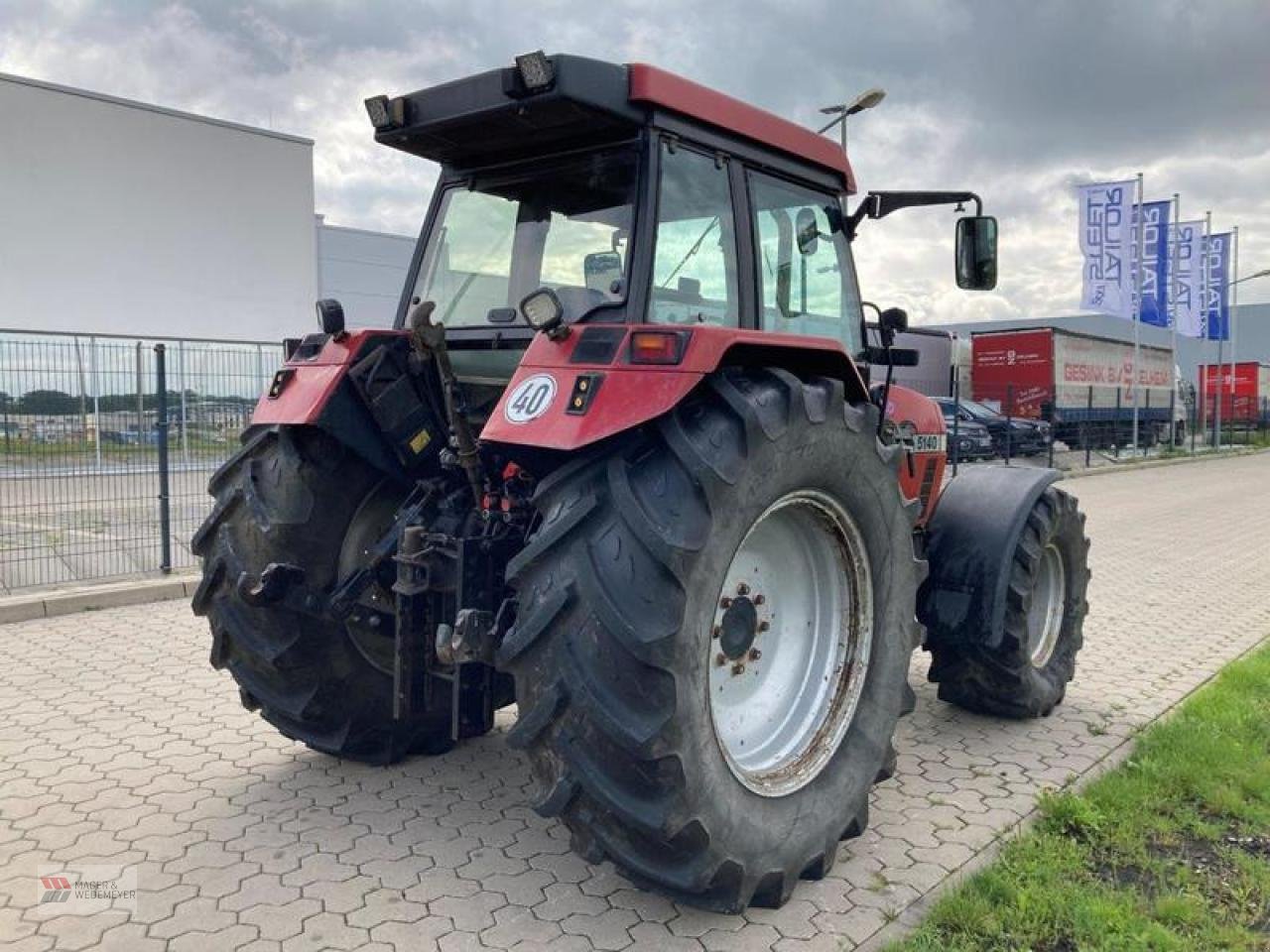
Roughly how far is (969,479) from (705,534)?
2.70 meters

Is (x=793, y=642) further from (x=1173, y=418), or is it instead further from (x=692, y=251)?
(x=1173, y=418)

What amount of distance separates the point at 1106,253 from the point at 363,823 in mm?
23652

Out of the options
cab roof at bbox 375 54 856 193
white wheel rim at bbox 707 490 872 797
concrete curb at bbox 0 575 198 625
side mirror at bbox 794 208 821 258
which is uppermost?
cab roof at bbox 375 54 856 193

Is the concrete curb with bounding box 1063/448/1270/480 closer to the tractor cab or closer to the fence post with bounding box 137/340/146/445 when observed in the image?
the fence post with bounding box 137/340/146/445

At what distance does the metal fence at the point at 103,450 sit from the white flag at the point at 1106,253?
20.2 meters

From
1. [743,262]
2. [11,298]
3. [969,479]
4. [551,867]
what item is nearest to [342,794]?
[551,867]

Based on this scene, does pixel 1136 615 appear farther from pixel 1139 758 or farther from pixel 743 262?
pixel 743 262

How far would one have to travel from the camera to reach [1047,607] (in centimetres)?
509

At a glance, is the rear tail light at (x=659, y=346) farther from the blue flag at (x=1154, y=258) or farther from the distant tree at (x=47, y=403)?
the blue flag at (x=1154, y=258)

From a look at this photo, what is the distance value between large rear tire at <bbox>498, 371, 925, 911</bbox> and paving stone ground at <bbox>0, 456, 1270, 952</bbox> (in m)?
0.34

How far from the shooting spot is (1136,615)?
24.4 ft

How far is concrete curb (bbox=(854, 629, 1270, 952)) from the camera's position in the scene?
2936 mm

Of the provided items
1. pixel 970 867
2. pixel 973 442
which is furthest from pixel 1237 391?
pixel 970 867

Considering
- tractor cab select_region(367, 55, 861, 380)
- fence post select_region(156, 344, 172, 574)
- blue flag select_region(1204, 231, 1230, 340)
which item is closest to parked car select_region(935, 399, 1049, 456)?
blue flag select_region(1204, 231, 1230, 340)
